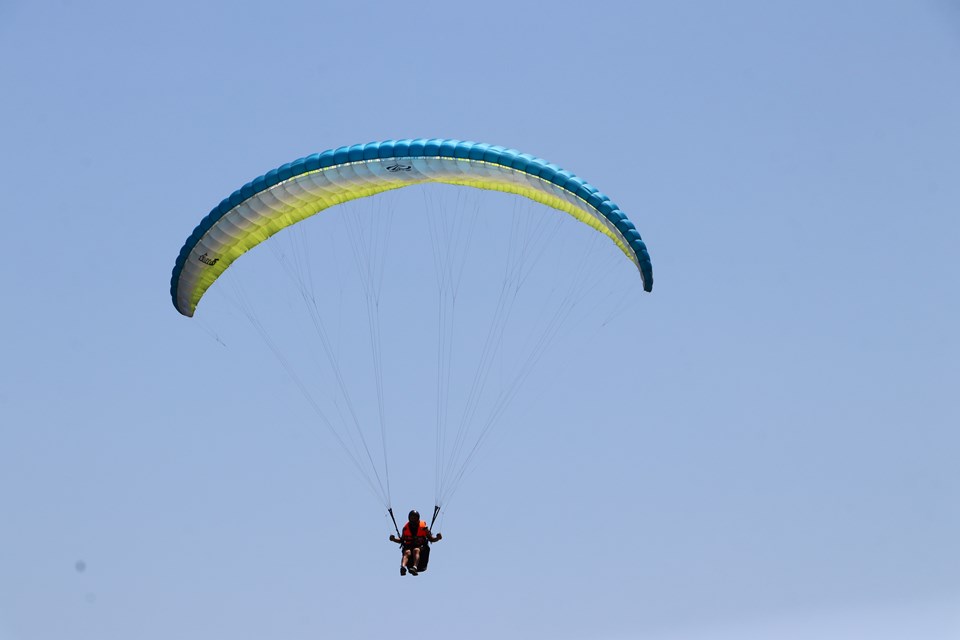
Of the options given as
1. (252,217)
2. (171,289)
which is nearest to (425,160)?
(252,217)

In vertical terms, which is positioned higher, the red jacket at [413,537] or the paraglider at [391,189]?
the paraglider at [391,189]

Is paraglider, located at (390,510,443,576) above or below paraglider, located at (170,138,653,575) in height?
below

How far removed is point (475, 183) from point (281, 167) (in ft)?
12.4

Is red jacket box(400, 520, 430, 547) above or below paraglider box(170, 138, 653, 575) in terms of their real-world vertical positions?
below

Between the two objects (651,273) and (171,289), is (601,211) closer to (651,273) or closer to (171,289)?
(651,273)

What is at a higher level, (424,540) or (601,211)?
(601,211)

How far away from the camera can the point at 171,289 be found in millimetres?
39375

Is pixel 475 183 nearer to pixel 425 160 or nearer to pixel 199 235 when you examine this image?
pixel 425 160

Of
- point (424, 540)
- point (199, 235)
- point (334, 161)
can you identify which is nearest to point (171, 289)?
point (199, 235)

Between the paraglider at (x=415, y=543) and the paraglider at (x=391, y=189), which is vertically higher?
the paraglider at (x=391, y=189)

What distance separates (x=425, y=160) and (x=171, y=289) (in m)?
6.62

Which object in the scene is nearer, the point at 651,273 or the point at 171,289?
the point at 651,273

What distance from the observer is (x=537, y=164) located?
35875 mm

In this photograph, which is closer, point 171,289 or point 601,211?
point 601,211
